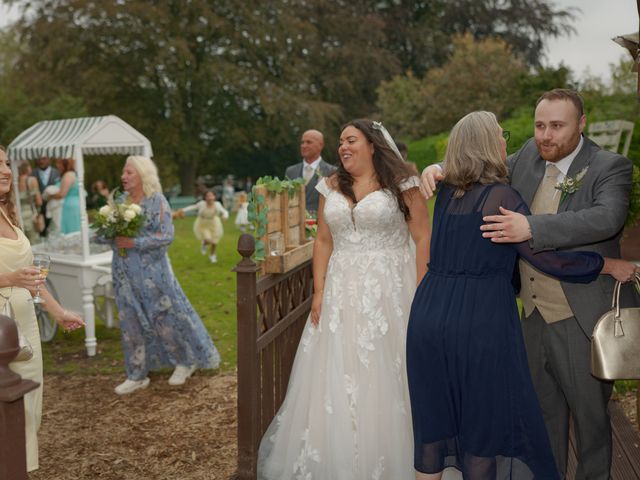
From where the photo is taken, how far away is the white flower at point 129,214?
6.82 m

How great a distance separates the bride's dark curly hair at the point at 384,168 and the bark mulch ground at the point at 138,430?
88.7 inches

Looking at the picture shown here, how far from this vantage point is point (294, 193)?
18.5 feet

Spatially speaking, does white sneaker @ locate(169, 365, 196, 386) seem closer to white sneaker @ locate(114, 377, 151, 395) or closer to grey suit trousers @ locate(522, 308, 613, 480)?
white sneaker @ locate(114, 377, 151, 395)

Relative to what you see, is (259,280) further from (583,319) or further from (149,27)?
(149,27)

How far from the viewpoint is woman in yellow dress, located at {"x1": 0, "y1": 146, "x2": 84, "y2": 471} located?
13.4 feet

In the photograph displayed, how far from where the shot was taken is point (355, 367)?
457cm

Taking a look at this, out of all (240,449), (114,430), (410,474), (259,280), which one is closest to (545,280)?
(410,474)

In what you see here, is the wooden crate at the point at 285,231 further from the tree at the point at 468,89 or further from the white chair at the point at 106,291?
the tree at the point at 468,89

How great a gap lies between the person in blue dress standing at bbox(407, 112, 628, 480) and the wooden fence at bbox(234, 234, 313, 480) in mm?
1215

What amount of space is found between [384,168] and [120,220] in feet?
10.4

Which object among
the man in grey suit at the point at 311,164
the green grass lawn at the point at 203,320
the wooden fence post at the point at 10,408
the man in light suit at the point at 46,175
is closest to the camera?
the wooden fence post at the point at 10,408

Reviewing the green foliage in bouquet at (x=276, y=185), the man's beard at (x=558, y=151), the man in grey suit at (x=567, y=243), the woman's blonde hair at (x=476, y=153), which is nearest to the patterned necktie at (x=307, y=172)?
the green foliage in bouquet at (x=276, y=185)

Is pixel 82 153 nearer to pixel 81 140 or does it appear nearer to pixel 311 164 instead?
pixel 81 140

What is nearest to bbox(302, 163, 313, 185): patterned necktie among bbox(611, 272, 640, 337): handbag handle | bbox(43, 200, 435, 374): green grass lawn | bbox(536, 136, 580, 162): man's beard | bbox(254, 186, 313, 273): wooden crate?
bbox(43, 200, 435, 374): green grass lawn
